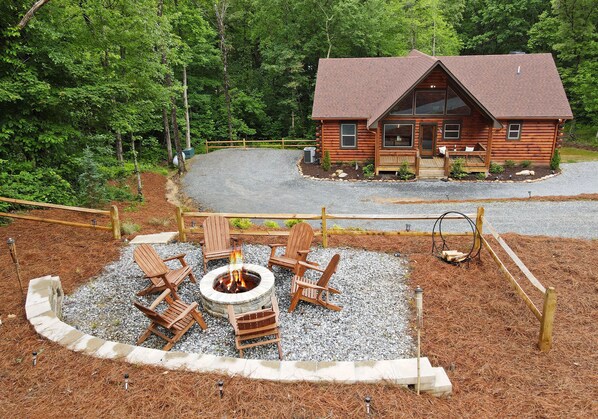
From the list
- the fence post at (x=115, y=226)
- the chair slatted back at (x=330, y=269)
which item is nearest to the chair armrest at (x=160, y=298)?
the chair slatted back at (x=330, y=269)

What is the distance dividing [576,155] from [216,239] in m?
24.2

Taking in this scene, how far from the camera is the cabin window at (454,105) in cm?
1950

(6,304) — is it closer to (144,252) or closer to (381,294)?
(144,252)

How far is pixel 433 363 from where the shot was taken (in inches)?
214

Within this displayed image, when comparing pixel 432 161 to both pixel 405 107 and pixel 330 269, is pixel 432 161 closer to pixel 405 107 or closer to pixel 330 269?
pixel 405 107

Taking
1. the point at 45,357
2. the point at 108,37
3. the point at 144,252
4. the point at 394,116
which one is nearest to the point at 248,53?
the point at 394,116

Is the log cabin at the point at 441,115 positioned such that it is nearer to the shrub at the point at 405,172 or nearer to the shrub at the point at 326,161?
the shrub at the point at 405,172

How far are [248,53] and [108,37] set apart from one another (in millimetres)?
22925

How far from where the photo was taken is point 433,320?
6.44 meters

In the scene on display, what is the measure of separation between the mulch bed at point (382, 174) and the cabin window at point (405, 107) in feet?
10.5

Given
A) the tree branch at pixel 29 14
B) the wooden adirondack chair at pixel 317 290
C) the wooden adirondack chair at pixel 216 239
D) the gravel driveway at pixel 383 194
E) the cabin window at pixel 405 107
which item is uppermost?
the tree branch at pixel 29 14

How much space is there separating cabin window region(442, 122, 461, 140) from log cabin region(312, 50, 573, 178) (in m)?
0.05

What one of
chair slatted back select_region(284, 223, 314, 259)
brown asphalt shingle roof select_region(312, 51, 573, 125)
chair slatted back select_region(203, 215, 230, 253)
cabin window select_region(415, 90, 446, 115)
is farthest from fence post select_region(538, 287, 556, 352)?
cabin window select_region(415, 90, 446, 115)

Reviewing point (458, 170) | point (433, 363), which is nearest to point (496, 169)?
point (458, 170)
